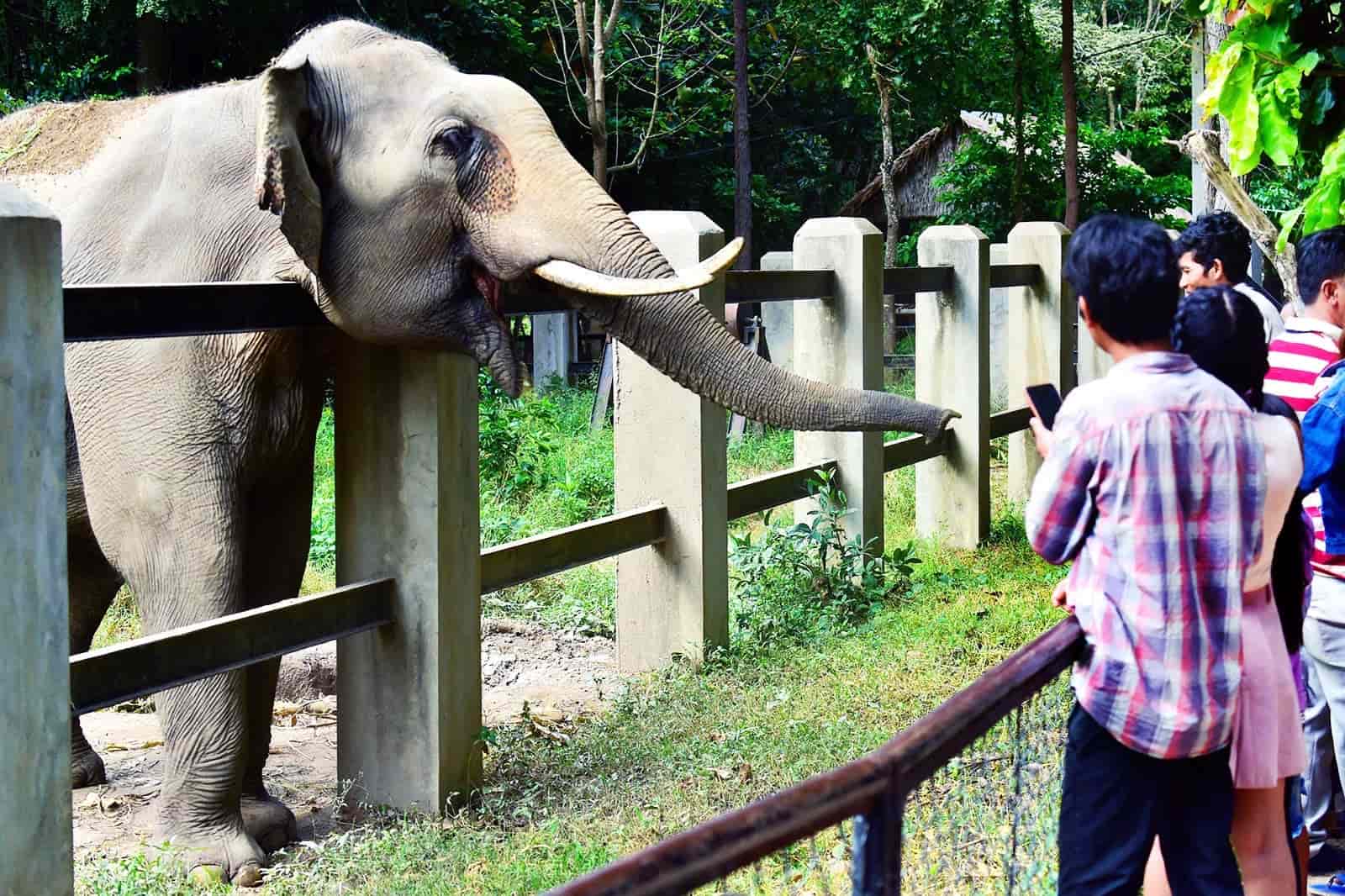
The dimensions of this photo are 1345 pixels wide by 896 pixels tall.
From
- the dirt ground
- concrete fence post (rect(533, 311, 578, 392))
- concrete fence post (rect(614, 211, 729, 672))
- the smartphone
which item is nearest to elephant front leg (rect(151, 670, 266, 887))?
the dirt ground

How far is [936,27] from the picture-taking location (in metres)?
22.2

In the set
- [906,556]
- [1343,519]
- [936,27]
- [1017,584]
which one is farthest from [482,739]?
[936,27]

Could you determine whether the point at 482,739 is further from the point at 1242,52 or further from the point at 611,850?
the point at 1242,52

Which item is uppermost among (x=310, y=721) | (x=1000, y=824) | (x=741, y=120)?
(x=741, y=120)

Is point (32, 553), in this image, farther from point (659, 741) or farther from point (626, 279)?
point (659, 741)

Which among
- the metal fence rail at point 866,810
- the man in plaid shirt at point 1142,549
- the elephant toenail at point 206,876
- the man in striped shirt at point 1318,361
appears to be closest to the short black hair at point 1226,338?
the man in plaid shirt at point 1142,549

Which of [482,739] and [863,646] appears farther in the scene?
[863,646]

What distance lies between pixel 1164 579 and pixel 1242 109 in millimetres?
3099

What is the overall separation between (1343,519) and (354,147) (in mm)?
2884

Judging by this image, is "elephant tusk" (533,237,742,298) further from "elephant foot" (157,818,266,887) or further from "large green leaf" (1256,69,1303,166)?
"large green leaf" (1256,69,1303,166)

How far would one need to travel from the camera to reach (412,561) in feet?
15.9

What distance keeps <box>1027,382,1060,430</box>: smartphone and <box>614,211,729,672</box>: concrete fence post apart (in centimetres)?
333

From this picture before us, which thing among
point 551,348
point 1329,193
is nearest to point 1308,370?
point 1329,193

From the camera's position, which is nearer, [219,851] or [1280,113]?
[219,851]
